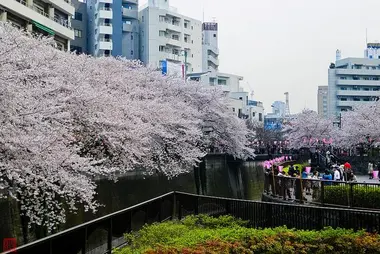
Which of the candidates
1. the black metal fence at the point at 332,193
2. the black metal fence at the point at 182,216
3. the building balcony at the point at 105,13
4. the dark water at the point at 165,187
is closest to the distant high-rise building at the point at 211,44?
the building balcony at the point at 105,13

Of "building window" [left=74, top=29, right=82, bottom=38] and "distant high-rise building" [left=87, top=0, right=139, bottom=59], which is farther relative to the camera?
"building window" [left=74, top=29, right=82, bottom=38]

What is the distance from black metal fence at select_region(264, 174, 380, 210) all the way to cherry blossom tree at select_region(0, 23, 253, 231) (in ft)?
24.0

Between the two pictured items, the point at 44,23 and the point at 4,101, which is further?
the point at 44,23

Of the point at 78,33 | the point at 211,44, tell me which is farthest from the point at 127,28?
the point at 211,44

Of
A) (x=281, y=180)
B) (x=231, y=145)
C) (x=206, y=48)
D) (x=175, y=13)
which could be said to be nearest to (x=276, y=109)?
(x=206, y=48)

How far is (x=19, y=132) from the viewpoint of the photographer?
13273mm

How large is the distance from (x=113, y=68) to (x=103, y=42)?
38273mm

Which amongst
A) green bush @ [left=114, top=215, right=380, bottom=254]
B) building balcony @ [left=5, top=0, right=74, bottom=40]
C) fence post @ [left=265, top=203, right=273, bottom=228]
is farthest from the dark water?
building balcony @ [left=5, top=0, right=74, bottom=40]

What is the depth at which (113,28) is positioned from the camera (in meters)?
71.1

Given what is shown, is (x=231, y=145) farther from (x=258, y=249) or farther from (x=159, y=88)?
(x=258, y=249)

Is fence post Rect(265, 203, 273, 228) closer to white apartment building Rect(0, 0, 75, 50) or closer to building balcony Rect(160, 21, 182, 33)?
white apartment building Rect(0, 0, 75, 50)

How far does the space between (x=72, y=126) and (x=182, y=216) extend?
6.87 meters

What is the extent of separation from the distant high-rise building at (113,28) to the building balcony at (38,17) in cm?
2422

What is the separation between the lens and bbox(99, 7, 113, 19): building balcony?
69812mm
